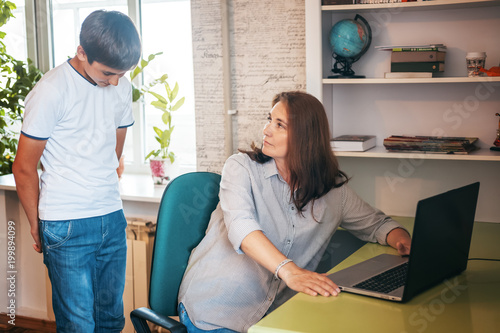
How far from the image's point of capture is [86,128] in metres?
1.97

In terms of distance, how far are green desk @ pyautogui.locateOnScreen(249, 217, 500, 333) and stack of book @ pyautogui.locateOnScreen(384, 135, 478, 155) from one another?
0.72 meters

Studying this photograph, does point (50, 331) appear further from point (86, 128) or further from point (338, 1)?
point (338, 1)

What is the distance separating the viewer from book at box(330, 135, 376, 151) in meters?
2.33

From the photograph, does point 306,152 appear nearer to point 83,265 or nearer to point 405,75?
point 405,75

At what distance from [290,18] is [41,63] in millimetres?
1735

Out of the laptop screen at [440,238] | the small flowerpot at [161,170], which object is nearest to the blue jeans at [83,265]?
the small flowerpot at [161,170]

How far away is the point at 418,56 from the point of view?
2273 millimetres

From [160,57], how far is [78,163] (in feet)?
4.57

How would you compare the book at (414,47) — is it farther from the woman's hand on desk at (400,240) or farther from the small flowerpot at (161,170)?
the small flowerpot at (161,170)

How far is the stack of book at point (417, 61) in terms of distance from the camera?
2258mm

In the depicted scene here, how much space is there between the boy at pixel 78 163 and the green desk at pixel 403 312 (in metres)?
0.93

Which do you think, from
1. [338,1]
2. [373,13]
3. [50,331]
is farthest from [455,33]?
[50,331]

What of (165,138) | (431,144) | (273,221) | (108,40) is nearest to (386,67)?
(431,144)

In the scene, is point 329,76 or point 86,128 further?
point 329,76
